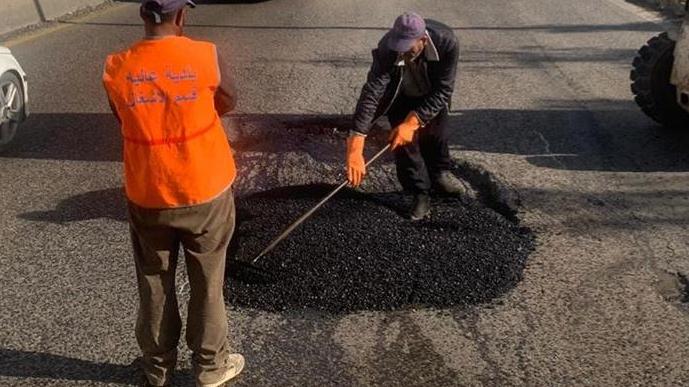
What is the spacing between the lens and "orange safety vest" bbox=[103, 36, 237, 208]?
3.00 m

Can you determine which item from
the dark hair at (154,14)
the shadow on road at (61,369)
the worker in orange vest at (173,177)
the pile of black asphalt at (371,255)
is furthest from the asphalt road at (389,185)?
the dark hair at (154,14)

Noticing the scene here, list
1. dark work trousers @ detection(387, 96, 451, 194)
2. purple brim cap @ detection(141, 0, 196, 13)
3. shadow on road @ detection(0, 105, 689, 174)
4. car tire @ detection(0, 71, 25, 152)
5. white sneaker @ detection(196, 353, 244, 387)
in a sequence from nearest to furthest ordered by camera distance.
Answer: purple brim cap @ detection(141, 0, 196, 13) < white sneaker @ detection(196, 353, 244, 387) < dark work trousers @ detection(387, 96, 451, 194) < shadow on road @ detection(0, 105, 689, 174) < car tire @ detection(0, 71, 25, 152)

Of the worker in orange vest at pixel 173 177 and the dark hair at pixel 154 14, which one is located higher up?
the dark hair at pixel 154 14

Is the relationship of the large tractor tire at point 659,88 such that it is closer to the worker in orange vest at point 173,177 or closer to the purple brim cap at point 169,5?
the worker in orange vest at point 173,177

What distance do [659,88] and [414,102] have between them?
2804mm

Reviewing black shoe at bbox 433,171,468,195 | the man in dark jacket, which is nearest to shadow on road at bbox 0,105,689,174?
black shoe at bbox 433,171,468,195

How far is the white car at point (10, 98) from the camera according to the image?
22.0ft

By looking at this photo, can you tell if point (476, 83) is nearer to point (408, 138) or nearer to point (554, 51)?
point (554, 51)

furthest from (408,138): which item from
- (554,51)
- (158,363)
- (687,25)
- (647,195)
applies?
(554,51)

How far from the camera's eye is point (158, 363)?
342cm

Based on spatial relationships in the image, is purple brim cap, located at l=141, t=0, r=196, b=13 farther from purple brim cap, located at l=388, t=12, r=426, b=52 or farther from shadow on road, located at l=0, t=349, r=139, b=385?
purple brim cap, located at l=388, t=12, r=426, b=52

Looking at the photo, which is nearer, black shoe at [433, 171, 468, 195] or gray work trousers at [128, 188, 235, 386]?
gray work trousers at [128, 188, 235, 386]

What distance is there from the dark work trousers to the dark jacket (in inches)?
6.3

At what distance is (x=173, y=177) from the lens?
310 cm
